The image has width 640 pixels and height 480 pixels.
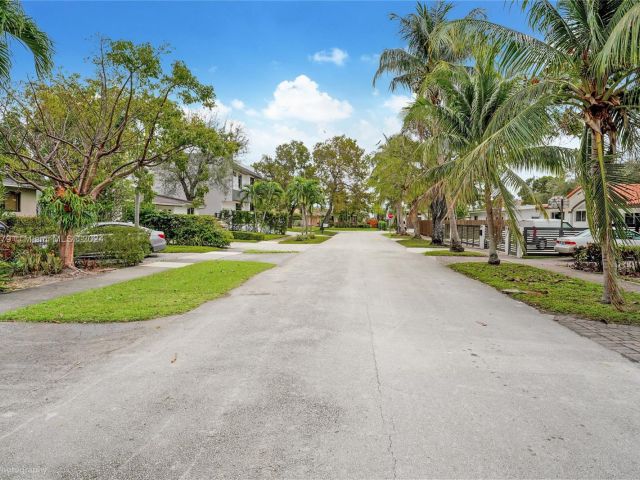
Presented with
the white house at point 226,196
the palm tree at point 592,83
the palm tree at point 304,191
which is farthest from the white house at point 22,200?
the palm tree at point 592,83

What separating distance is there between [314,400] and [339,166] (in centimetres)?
6259

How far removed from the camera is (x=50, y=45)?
9078 mm

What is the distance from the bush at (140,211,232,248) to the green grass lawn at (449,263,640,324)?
43.5 ft

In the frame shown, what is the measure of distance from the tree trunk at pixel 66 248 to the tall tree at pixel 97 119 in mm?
25

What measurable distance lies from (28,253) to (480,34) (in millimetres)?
12747

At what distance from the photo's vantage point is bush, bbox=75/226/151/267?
13.3 metres

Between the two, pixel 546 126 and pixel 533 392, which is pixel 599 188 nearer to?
pixel 546 126

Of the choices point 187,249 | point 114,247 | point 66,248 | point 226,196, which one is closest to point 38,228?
point 66,248

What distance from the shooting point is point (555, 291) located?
9680 mm

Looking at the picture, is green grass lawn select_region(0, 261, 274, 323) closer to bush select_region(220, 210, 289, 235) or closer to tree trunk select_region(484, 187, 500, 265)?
tree trunk select_region(484, 187, 500, 265)

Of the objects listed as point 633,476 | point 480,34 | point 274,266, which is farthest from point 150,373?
point 274,266

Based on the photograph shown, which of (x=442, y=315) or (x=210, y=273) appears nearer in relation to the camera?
(x=442, y=315)

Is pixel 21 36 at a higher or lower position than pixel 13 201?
higher

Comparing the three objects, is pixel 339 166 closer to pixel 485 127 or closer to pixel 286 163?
pixel 286 163
